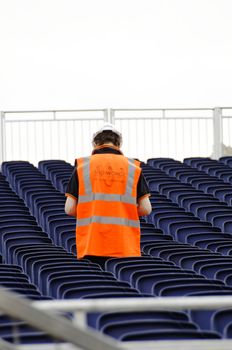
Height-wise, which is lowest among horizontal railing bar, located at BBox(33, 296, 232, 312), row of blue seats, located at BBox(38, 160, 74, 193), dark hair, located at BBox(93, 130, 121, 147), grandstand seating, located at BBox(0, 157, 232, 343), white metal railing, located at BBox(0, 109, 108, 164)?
horizontal railing bar, located at BBox(33, 296, 232, 312)

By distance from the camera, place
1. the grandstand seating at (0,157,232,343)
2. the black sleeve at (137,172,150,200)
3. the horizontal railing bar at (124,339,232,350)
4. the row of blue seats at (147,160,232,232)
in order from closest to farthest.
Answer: the horizontal railing bar at (124,339,232,350) < the grandstand seating at (0,157,232,343) < the black sleeve at (137,172,150,200) < the row of blue seats at (147,160,232,232)

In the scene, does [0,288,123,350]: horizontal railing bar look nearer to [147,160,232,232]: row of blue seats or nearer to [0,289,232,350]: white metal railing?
[0,289,232,350]: white metal railing

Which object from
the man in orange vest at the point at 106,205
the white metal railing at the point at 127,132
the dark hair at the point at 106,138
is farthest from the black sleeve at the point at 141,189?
the white metal railing at the point at 127,132

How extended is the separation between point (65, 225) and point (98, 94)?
13.8m

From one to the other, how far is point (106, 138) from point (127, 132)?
35.3ft

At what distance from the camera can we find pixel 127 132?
2047 centimetres

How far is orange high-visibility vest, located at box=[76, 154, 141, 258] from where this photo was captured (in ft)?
31.2

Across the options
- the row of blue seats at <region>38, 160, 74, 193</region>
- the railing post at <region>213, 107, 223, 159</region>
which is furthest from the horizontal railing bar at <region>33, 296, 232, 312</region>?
the railing post at <region>213, 107, 223, 159</region>

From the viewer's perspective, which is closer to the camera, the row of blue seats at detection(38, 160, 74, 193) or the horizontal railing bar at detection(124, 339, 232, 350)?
the horizontal railing bar at detection(124, 339, 232, 350)

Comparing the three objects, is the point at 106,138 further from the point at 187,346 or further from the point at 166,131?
the point at 166,131

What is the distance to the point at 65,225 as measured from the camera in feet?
40.0

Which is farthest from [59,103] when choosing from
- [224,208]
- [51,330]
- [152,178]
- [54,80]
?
[51,330]

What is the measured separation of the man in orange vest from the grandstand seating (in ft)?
0.91

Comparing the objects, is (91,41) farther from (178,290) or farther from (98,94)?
(178,290)
